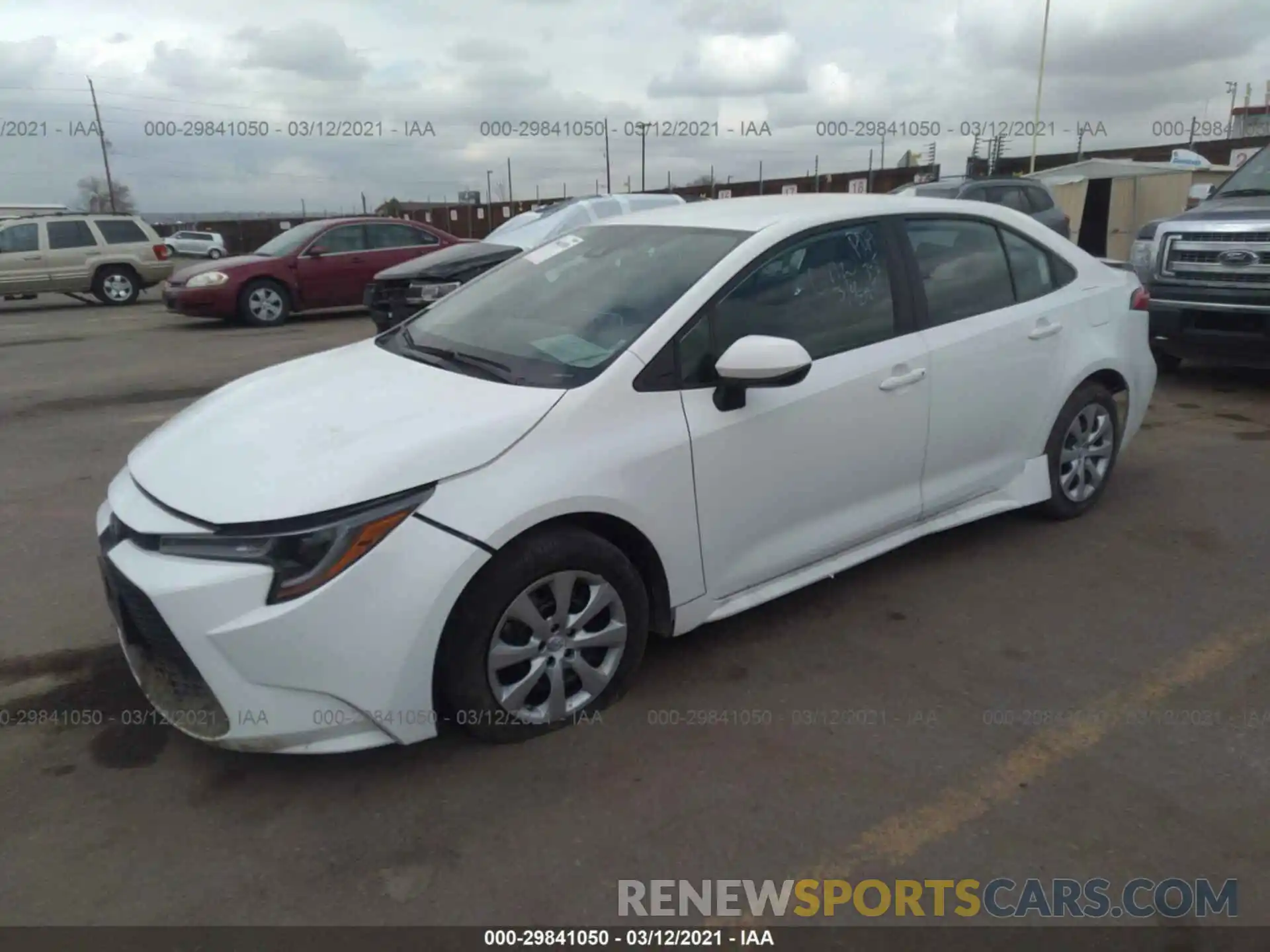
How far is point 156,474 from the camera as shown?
2.92 meters

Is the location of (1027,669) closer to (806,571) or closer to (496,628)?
(806,571)

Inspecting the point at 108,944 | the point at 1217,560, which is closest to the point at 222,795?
the point at 108,944

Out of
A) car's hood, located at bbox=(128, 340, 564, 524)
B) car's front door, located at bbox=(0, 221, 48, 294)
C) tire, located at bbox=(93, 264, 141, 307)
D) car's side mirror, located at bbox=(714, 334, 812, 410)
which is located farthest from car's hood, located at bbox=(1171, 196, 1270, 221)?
car's front door, located at bbox=(0, 221, 48, 294)

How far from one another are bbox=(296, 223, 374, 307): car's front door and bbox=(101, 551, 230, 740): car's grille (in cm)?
1166

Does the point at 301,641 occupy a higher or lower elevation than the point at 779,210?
lower

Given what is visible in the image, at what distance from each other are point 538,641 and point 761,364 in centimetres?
110

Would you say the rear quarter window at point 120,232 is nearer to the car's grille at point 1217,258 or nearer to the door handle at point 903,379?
the car's grille at point 1217,258

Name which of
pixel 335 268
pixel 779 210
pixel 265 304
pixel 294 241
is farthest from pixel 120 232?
pixel 779 210

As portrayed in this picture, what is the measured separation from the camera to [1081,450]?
4605mm

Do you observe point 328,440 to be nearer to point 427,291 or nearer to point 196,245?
point 427,291

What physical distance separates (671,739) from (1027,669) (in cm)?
133

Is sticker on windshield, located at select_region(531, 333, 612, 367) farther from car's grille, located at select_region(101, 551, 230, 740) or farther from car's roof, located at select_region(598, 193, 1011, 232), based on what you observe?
car's grille, located at select_region(101, 551, 230, 740)

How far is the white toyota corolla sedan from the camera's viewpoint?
255 centimetres

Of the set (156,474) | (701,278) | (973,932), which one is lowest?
(973,932)
